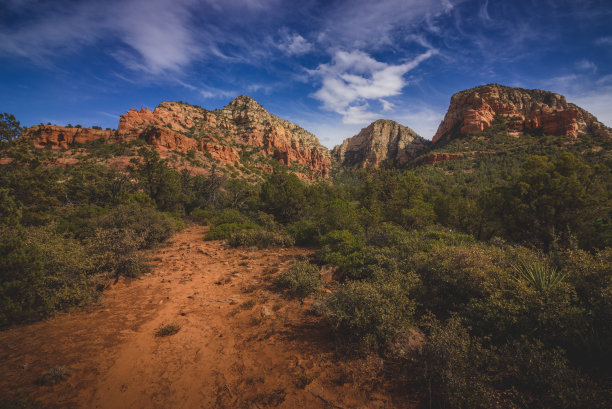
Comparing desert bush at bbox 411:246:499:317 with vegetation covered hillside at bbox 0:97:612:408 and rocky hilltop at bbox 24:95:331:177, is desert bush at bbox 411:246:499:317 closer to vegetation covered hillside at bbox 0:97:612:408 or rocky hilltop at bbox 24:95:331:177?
vegetation covered hillside at bbox 0:97:612:408

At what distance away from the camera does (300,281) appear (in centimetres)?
693

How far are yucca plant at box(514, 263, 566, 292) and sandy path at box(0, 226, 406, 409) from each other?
12.1 feet

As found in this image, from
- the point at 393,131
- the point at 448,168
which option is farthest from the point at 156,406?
the point at 393,131

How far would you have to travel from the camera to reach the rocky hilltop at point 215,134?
51.5 m

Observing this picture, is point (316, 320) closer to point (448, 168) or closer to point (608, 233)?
point (608, 233)

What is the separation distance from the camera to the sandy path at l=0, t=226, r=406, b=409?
3402 millimetres

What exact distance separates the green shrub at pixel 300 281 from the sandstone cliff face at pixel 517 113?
97.9 metres

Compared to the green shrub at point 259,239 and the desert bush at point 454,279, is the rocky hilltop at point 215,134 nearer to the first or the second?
the green shrub at point 259,239

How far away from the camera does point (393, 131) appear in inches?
5733

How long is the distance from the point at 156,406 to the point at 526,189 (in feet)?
51.5

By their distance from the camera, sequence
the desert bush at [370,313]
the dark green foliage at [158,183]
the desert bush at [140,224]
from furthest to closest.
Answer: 1. the dark green foliage at [158,183]
2. the desert bush at [140,224]
3. the desert bush at [370,313]

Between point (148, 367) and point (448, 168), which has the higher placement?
point (448, 168)

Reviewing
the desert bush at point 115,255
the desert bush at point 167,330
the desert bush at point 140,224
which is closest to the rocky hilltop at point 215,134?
the desert bush at point 140,224

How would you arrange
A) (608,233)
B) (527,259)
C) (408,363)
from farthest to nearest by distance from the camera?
(608,233) < (527,259) < (408,363)
